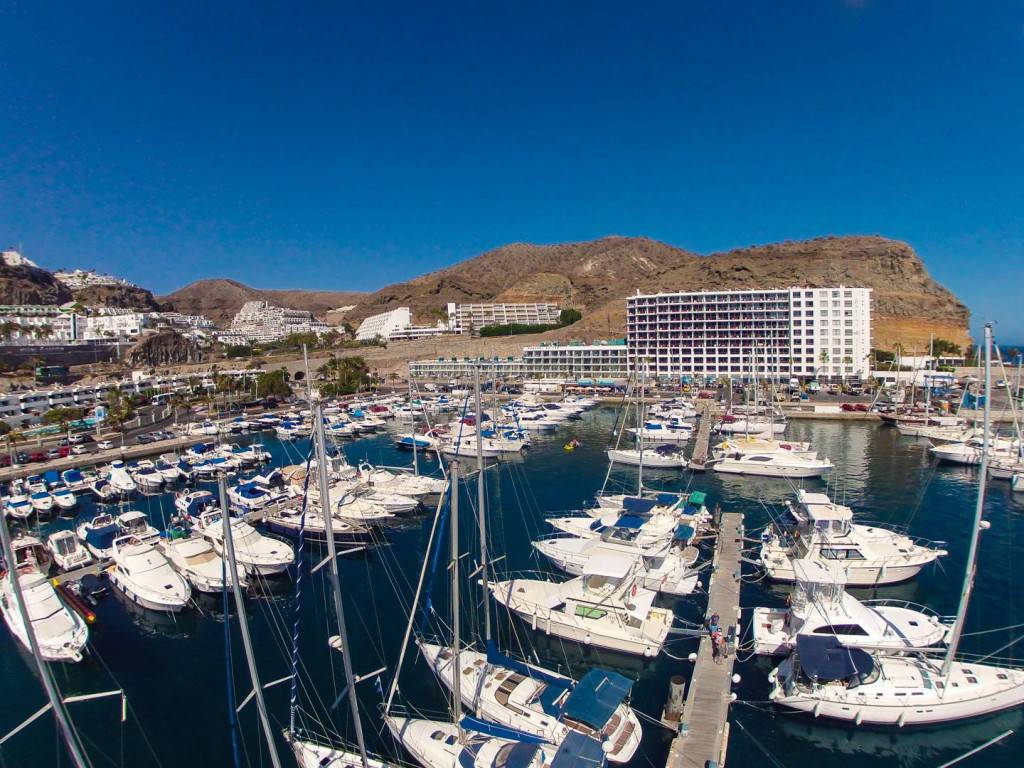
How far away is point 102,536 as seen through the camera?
3275 cm

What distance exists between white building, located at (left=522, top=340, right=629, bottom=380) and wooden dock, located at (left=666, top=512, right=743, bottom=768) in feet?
300

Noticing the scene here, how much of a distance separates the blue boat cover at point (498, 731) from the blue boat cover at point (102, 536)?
26.3 meters

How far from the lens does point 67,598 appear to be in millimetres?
27266

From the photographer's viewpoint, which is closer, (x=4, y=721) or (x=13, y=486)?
(x=4, y=721)

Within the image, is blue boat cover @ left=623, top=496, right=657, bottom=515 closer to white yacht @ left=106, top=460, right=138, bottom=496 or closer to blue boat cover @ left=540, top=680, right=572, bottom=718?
blue boat cover @ left=540, top=680, right=572, bottom=718

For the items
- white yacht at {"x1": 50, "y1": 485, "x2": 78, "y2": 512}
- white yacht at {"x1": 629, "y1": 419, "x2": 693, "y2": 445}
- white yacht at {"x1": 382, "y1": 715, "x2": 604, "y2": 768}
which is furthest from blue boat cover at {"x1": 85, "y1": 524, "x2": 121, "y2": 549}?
white yacht at {"x1": 629, "y1": 419, "x2": 693, "y2": 445}

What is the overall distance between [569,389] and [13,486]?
78.7 metres

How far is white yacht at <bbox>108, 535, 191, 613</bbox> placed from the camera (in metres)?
26.2

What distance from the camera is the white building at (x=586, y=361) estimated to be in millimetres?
118500

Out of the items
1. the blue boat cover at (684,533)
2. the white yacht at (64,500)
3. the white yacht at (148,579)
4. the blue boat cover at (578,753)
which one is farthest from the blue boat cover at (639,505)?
the white yacht at (64,500)

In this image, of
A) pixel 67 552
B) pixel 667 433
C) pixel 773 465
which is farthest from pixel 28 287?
pixel 773 465

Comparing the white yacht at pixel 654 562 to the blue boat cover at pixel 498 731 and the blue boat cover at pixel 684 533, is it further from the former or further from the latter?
the blue boat cover at pixel 498 731

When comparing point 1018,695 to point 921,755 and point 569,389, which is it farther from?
point 569,389

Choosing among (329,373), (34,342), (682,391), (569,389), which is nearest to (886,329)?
(682,391)
